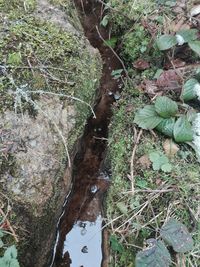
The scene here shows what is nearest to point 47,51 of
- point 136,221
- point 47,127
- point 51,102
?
point 51,102

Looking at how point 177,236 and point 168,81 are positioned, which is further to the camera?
point 168,81

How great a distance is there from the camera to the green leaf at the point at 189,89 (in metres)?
2.39

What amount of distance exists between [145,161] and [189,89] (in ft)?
1.66

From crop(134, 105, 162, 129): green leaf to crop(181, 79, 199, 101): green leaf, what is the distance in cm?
20

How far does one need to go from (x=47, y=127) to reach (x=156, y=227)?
0.74 meters

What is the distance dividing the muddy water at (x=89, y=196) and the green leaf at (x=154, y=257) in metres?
0.42

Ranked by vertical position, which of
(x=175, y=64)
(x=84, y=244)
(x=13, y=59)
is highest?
(x=13, y=59)

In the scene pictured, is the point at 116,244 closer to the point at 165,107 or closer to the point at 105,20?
the point at 165,107

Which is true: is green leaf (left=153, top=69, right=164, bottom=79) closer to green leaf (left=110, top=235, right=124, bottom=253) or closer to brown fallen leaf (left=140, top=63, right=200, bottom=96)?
brown fallen leaf (left=140, top=63, right=200, bottom=96)

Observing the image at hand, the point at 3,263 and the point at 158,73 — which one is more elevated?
the point at 158,73

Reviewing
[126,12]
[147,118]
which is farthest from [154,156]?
[126,12]

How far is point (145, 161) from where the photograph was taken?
227 centimetres

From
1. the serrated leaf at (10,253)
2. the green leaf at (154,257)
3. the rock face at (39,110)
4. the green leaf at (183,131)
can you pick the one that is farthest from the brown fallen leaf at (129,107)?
the serrated leaf at (10,253)

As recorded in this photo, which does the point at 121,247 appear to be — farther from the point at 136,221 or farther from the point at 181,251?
the point at 181,251
